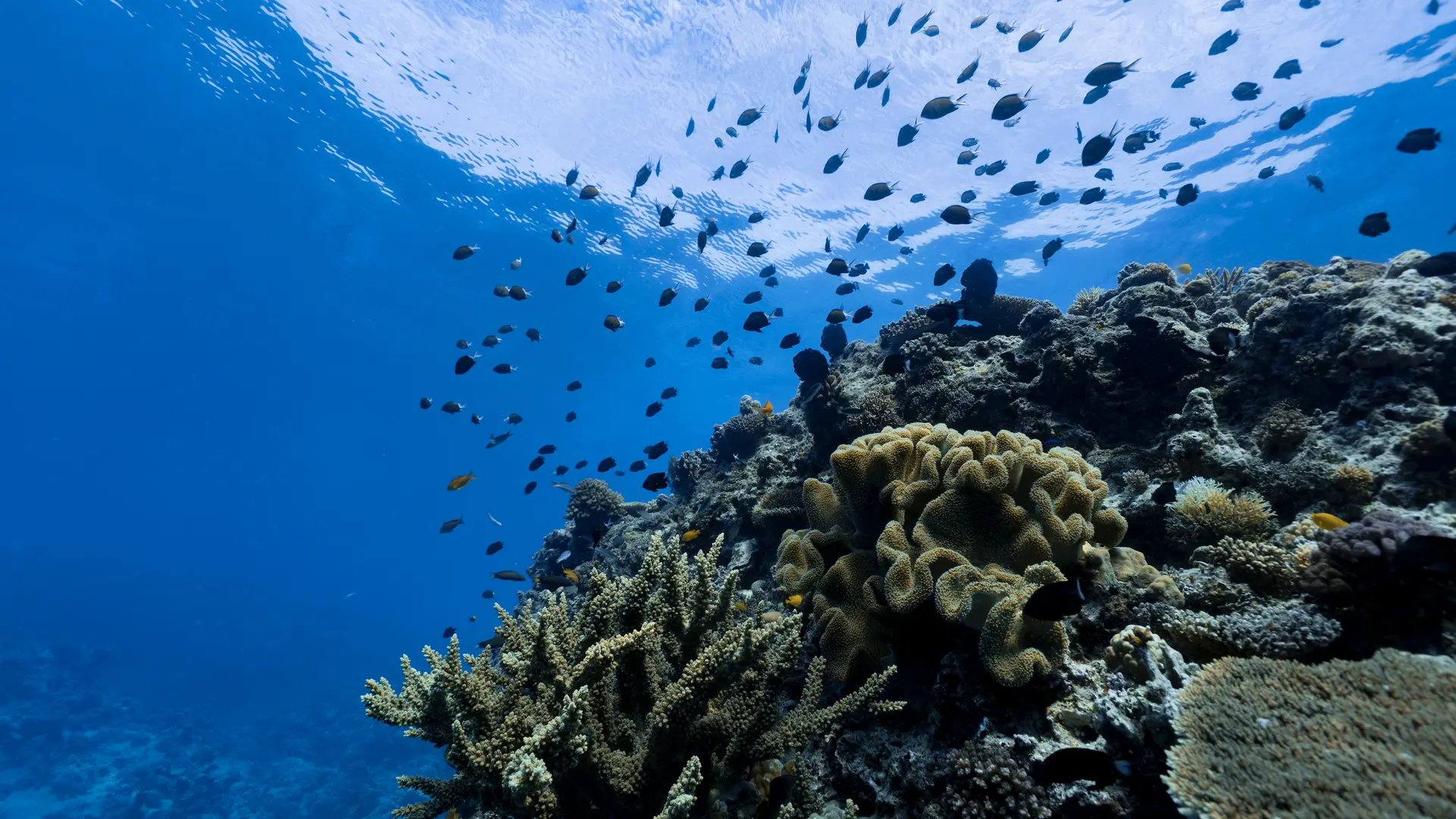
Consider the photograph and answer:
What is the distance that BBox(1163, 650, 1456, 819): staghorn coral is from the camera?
165cm

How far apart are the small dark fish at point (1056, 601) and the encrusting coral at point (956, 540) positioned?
97 mm

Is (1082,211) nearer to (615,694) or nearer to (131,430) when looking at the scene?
(615,694)

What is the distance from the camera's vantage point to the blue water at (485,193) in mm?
20219

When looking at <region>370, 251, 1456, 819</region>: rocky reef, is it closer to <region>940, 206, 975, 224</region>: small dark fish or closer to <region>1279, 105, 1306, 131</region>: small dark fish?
<region>940, 206, 975, 224</region>: small dark fish

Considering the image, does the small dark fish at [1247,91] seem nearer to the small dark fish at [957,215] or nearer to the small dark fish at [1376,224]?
the small dark fish at [1376,224]

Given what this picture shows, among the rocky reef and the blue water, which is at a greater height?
the blue water

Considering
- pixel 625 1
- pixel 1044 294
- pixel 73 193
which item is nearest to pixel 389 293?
pixel 73 193

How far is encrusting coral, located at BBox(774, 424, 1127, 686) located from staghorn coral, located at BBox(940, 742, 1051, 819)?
383 millimetres

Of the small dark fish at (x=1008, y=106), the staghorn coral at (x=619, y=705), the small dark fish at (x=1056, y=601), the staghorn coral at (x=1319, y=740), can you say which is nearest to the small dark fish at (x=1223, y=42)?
the small dark fish at (x=1008, y=106)

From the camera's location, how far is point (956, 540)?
3580mm

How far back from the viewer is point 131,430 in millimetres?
89688

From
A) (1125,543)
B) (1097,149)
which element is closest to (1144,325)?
(1125,543)

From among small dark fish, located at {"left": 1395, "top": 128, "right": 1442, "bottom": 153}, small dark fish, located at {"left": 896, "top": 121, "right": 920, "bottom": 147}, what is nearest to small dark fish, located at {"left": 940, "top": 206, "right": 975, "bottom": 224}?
small dark fish, located at {"left": 896, "top": 121, "right": 920, "bottom": 147}

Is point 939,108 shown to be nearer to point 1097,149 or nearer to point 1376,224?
point 1097,149
